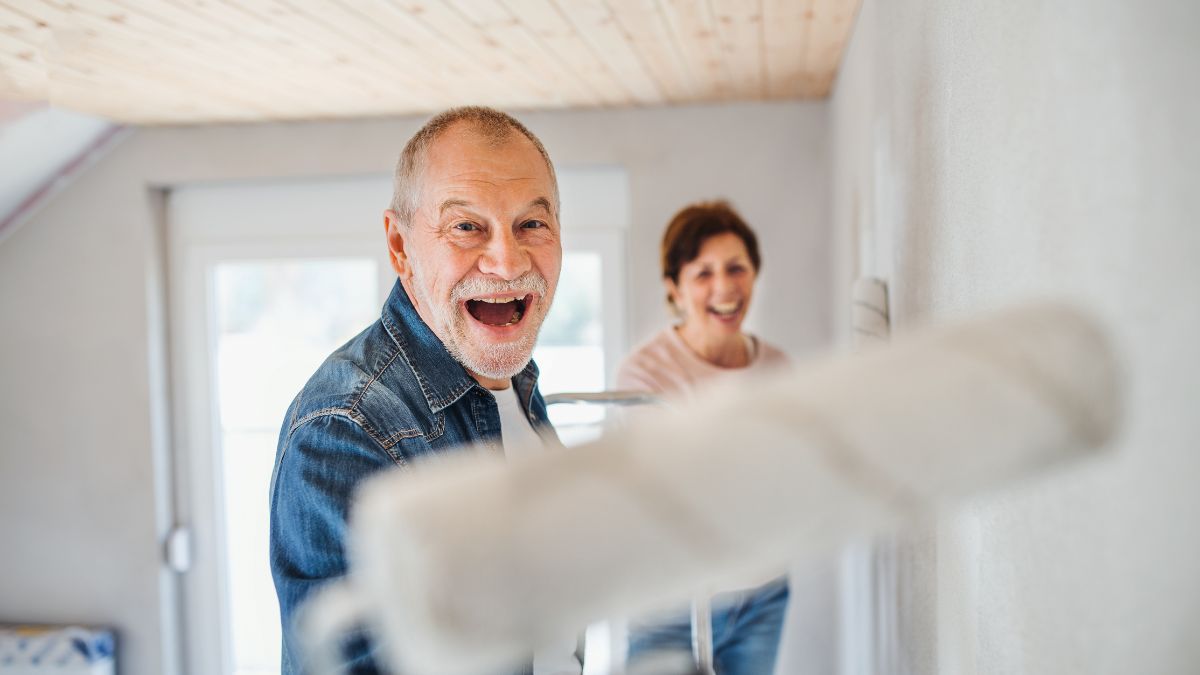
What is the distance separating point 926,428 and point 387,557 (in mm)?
174

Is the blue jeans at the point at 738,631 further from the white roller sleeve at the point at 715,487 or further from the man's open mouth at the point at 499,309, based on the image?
the white roller sleeve at the point at 715,487

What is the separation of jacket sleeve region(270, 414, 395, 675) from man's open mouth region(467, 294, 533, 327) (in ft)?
1.06

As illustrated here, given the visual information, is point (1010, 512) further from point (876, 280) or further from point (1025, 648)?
point (876, 280)

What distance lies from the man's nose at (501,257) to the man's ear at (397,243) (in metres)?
0.15

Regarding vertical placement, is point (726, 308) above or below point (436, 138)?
below

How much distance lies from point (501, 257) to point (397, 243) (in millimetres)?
220

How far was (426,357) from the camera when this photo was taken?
1196 millimetres

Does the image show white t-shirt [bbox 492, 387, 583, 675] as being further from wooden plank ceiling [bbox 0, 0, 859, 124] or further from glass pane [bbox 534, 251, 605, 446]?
glass pane [bbox 534, 251, 605, 446]

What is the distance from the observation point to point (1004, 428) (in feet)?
0.94

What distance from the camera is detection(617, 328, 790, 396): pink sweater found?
8.11ft

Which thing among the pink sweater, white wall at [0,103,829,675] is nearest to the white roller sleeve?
the pink sweater

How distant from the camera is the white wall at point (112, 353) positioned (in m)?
3.38

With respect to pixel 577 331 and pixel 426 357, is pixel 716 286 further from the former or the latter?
pixel 426 357

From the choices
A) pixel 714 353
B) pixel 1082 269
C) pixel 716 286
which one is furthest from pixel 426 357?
pixel 716 286
